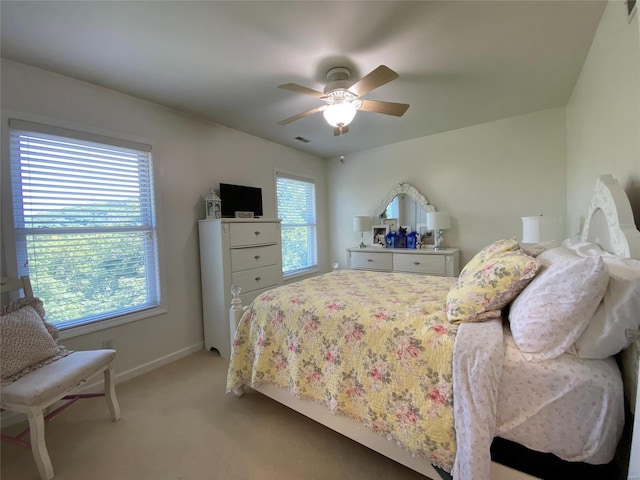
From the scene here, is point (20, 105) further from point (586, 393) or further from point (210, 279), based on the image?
point (586, 393)

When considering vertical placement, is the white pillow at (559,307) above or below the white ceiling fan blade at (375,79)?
below

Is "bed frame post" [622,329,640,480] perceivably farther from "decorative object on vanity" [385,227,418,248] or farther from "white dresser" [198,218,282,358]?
"decorative object on vanity" [385,227,418,248]

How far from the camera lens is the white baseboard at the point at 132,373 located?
182cm

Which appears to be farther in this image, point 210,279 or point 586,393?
point 210,279

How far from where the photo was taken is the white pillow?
0.95 metres

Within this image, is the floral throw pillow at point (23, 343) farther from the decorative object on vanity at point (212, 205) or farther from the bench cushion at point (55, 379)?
the decorative object on vanity at point (212, 205)

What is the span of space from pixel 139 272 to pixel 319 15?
2493 mm

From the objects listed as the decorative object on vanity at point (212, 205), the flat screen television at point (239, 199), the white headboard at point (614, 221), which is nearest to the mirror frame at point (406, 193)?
the flat screen television at point (239, 199)

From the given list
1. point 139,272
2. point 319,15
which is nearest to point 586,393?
point 319,15

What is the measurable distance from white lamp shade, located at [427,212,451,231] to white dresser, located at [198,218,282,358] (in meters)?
2.04

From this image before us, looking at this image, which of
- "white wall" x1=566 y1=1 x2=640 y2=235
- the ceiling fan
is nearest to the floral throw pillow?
the ceiling fan

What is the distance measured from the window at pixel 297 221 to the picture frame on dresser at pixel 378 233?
969 mm

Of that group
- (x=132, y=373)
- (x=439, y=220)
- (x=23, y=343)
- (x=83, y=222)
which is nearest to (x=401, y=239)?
(x=439, y=220)

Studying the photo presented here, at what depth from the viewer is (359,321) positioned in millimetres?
1482
